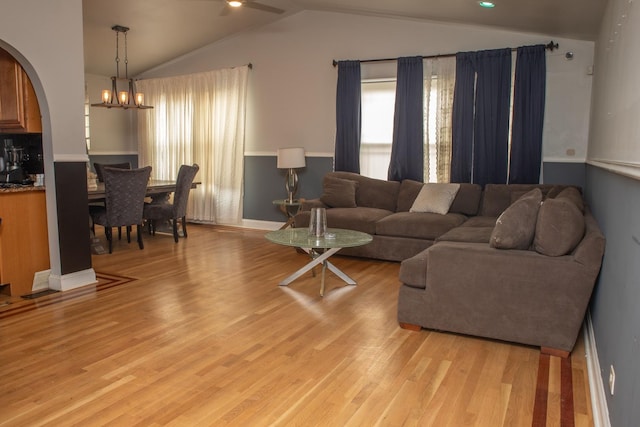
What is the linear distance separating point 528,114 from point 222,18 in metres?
3.96

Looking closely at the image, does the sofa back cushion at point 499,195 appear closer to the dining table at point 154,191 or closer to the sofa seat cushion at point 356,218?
the sofa seat cushion at point 356,218

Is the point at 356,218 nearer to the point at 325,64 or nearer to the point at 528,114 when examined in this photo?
the point at 528,114

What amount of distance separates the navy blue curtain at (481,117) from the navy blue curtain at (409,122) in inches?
16.7

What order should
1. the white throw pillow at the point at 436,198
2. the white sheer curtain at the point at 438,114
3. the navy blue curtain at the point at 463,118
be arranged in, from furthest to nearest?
the white sheer curtain at the point at 438,114 < the navy blue curtain at the point at 463,118 < the white throw pillow at the point at 436,198

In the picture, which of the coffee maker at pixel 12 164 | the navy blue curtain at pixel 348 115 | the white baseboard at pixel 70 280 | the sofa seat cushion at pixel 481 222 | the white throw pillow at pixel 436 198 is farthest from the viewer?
the navy blue curtain at pixel 348 115

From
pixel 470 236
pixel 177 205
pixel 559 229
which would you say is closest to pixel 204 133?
pixel 177 205

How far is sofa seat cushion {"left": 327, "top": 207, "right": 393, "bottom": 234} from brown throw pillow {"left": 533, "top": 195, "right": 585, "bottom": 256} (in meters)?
2.49

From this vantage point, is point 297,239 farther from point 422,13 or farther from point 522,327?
point 422,13

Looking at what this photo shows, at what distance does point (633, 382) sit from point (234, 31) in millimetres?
6688

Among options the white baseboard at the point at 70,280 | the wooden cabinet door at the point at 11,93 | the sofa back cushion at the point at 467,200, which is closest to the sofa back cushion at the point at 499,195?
the sofa back cushion at the point at 467,200

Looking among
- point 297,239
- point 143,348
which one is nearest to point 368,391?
A: point 143,348

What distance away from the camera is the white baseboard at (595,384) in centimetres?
209

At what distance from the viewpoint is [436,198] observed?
5.46 metres

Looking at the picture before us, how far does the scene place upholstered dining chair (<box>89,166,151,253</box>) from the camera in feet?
17.6
